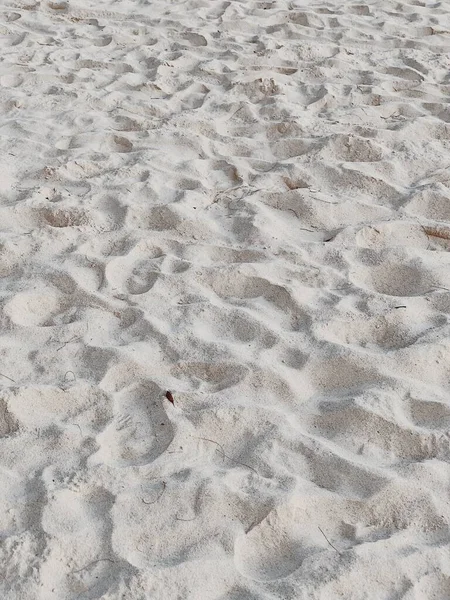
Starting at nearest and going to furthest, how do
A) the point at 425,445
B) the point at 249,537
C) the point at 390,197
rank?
the point at 249,537, the point at 425,445, the point at 390,197

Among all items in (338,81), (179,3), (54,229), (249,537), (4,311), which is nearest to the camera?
(249,537)

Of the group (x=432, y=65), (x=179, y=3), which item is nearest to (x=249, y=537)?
(x=432, y=65)

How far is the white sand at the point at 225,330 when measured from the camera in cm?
199

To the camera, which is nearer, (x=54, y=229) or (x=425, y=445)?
(x=425, y=445)

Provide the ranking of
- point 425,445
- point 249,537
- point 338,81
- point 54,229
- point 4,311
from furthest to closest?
point 338,81, point 54,229, point 4,311, point 425,445, point 249,537

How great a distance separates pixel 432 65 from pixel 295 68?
897mm

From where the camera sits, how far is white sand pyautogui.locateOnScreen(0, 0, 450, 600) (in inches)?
78.4

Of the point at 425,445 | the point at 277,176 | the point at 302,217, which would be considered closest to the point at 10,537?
the point at 425,445

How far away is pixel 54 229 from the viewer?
3314 millimetres

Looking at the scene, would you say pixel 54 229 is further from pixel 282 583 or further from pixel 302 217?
pixel 282 583

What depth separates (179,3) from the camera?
20.7 feet

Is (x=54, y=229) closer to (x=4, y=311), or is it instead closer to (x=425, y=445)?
(x=4, y=311)

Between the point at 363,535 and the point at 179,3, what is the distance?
17.5 ft

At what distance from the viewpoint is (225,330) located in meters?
2.76
